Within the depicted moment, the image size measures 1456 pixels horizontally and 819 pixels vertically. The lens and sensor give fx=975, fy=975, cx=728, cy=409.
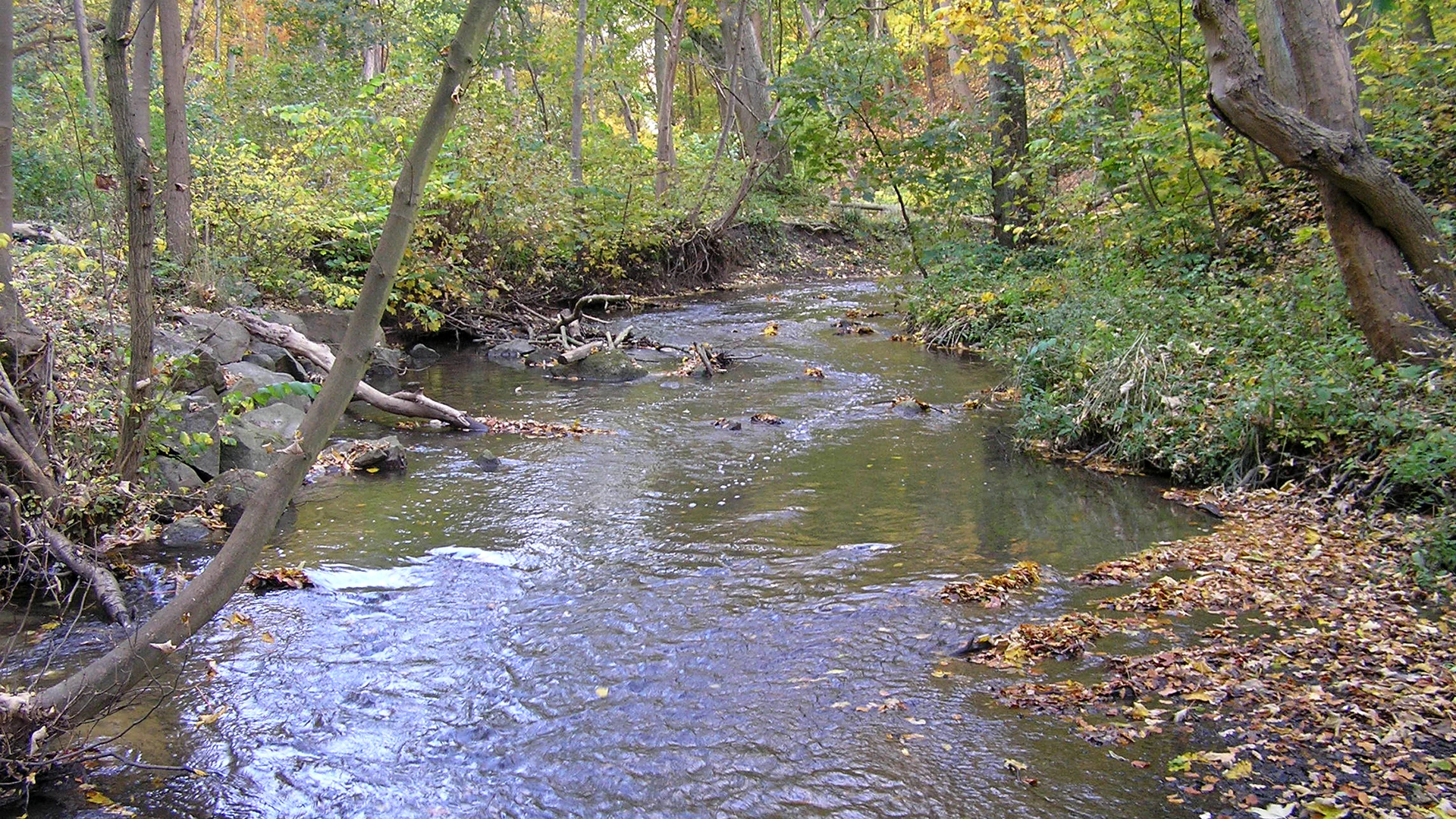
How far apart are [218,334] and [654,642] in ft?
22.8

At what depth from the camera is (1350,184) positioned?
7277 mm

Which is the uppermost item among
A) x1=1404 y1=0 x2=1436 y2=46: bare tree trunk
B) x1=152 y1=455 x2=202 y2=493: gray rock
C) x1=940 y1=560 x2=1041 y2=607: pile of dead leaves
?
x1=1404 y1=0 x2=1436 y2=46: bare tree trunk

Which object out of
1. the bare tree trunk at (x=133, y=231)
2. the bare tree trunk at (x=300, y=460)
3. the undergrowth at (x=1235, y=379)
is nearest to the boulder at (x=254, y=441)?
the bare tree trunk at (x=133, y=231)

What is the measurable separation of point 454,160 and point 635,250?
5.85 metres

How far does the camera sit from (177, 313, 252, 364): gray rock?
9039 mm

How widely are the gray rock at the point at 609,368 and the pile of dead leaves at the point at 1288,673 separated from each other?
26.1ft

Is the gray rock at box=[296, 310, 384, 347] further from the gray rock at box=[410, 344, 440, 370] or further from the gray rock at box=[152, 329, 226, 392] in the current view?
the gray rock at box=[152, 329, 226, 392]

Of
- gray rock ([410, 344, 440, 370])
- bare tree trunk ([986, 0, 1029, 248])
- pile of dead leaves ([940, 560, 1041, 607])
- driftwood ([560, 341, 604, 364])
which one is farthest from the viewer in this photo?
bare tree trunk ([986, 0, 1029, 248])

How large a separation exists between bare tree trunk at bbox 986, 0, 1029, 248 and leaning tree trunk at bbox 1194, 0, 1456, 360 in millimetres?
7693

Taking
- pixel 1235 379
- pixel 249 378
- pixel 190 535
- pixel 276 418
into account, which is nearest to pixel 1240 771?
pixel 1235 379

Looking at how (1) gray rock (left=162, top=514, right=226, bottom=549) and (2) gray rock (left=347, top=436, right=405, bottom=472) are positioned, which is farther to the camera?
(2) gray rock (left=347, top=436, right=405, bottom=472)

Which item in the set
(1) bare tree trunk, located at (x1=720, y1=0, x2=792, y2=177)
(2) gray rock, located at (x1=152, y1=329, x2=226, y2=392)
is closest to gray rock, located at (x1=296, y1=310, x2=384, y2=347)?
(2) gray rock, located at (x1=152, y1=329, x2=226, y2=392)

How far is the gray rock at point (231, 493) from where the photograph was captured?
6.76 meters

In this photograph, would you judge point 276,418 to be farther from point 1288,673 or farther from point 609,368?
point 1288,673
